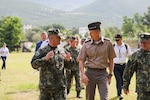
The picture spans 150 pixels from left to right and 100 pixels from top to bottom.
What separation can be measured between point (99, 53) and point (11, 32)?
3537 inches

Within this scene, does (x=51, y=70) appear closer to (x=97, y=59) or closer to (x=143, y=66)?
(x=97, y=59)

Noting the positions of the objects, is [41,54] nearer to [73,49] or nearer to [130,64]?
[130,64]

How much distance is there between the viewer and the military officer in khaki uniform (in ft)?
23.2

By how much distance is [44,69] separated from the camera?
22.2 ft

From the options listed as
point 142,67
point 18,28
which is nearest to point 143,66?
point 142,67

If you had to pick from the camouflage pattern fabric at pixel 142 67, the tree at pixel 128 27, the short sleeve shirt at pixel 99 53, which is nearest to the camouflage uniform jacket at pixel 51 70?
the short sleeve shirt at pixel 99 53

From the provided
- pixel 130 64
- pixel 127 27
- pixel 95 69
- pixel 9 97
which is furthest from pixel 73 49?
pixel 127 27

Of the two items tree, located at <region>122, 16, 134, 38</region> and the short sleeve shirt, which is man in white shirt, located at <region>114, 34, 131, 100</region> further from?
tree, located at <region>122, 16, 134, 38</region>

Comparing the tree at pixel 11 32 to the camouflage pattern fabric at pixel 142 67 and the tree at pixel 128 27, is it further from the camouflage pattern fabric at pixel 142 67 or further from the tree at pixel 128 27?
the camouflage pattern fabric at pixel 142 67

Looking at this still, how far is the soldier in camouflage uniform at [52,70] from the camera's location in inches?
264

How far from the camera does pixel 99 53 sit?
709 centimetres

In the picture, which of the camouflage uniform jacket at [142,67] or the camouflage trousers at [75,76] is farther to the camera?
the camouflage trousers at [75,76]

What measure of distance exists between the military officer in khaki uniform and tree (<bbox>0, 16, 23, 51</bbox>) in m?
82.6

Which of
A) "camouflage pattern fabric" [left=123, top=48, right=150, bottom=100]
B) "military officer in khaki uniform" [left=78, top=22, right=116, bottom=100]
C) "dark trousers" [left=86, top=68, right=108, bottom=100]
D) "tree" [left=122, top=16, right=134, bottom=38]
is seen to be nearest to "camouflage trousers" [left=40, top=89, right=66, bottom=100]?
"military officer in khaki uniform" [left=78, top=22, right=116, bottom=100]
